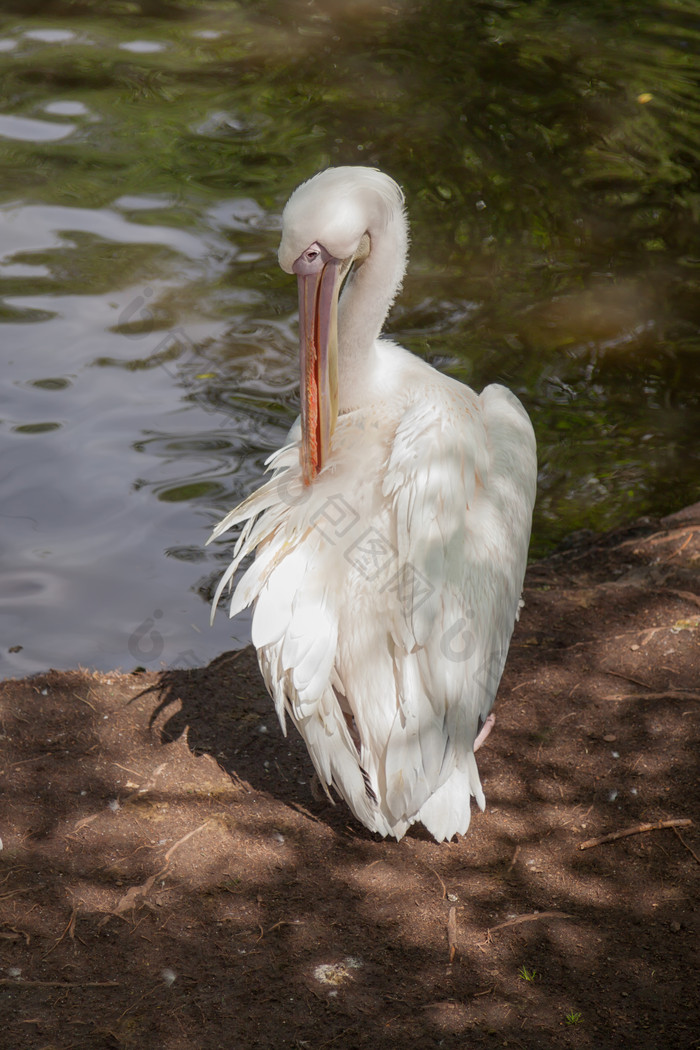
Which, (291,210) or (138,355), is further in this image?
(138,355)

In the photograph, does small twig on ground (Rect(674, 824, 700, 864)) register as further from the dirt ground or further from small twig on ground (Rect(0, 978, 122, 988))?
small twig on ground (Rect(0, 978, 122, 988))

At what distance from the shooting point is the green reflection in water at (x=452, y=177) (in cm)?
566

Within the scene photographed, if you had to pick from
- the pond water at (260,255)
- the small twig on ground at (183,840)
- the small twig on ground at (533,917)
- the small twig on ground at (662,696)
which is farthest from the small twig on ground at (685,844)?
the pond water at (260,255)

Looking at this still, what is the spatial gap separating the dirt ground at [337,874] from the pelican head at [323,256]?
1118 mm

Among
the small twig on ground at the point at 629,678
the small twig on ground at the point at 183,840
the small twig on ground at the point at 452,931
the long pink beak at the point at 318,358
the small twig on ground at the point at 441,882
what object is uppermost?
the long pink beak at the point at 318,358

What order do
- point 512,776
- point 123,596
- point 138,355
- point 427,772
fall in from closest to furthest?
point 427,772
point 512,776
point 123,596
point 138,355

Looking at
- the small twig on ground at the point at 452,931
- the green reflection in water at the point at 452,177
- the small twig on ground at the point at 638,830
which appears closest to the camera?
the small twig on ground at the point at 452,931

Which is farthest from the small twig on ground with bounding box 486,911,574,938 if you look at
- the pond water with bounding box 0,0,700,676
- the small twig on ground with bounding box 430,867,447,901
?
the pond water with bounding box 0,0,700,676

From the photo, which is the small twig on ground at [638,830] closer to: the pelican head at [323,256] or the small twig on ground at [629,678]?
the small twig on ground at [629,678]

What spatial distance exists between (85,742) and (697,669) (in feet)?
6.99

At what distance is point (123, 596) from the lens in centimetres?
441

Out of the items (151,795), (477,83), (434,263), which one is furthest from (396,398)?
(477,83)

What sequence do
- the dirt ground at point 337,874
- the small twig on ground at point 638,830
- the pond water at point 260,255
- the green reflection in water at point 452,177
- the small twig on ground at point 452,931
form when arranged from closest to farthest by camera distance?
the dirt ground at point 337,874, the small twig on ground at point 452,931, the small twig on ground at point 638,830, the pond water at point 260,255, the green reflection in water at point 452,177

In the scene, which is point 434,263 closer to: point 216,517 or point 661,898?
point 216,517
